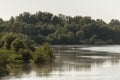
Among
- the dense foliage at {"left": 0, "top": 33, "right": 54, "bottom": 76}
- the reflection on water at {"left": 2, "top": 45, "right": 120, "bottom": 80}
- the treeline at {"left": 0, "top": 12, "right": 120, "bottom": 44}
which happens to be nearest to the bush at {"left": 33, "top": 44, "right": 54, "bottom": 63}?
the dense foliage at {"left": 0, "top": 33, "right": 54, "bottom": 76}

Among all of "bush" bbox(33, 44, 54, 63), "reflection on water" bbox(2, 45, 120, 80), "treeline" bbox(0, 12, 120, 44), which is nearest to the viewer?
"reflection on water" bbox(2, 45, 120, 80)

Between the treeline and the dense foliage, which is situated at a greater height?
the treeline

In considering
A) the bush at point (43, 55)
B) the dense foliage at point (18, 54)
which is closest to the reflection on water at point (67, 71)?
the dense foliage at point (18, 54)

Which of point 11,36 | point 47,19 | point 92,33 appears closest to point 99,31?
point 92,33

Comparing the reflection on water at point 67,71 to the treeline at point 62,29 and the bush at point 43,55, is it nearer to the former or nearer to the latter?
the bush at point 43,55

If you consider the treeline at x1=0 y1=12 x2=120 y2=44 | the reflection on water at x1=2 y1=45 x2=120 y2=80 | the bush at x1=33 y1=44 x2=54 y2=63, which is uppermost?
the treeline at x1=0 y1=12 x2=120 y2=44

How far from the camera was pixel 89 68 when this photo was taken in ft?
155

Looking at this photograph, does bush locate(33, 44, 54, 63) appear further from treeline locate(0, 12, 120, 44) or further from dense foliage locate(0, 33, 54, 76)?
treeline locate(0, 12, 120, 44)

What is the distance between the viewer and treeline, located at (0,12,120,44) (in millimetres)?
121500

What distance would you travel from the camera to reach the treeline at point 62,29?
12150 centimetres

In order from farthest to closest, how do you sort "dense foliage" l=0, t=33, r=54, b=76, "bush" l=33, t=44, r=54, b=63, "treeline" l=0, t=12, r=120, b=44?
"treeline" l=0, t=12, r=120, b=44 < "bush" l=33, t=44, r=54, b=63 < "dense foliage" l=0, t=33, r=54, b=76

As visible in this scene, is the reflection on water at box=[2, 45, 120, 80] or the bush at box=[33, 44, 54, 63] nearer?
the reflection on water at box=[2, 45, 120, 80]

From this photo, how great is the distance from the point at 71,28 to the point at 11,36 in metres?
73.1

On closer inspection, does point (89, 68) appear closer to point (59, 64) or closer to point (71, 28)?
point (59, 64)
